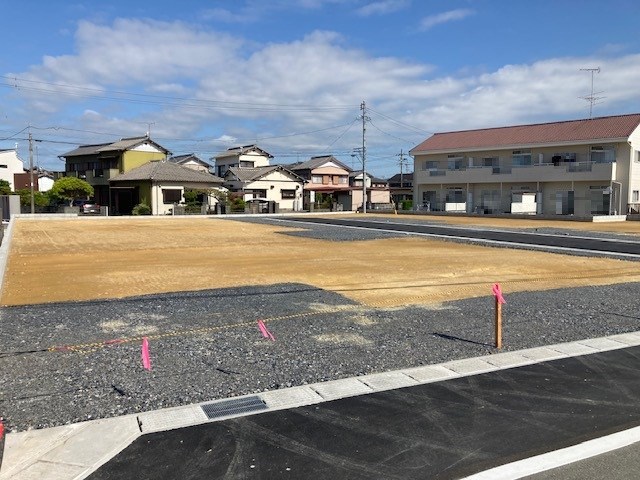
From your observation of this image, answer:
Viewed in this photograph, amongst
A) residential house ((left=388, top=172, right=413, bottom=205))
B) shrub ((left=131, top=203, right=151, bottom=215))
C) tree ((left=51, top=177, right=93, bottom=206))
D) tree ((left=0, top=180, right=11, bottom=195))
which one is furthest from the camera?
residential house ((left=388, top=172, right=413, bottom=205))

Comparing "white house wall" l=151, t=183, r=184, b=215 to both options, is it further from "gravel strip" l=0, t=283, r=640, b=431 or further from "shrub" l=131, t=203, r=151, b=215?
"gravel strip" l=0, t=283, r=640, b=431

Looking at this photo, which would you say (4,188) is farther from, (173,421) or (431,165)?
(173,421)

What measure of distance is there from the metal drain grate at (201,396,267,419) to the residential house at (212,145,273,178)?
61.0 meters

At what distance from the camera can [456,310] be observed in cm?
931

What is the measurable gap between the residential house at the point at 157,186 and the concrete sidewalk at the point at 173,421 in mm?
44533

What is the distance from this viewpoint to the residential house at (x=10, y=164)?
219ft

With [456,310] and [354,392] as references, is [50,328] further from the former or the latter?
[456,310]

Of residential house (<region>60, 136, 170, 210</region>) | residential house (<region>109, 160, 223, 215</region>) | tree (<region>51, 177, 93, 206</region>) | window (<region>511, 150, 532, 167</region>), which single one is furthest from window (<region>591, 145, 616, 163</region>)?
tree (<region>51, 177, 93, 206</region>)

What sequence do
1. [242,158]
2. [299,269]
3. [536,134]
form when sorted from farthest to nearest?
[242,158]
[536,134]
[299,269]

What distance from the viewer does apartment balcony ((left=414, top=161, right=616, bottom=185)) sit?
39.4 m

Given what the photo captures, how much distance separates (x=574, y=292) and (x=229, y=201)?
145 feet

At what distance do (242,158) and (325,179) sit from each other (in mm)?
10565

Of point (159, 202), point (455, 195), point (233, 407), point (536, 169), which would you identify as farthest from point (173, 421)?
point (455, 195)

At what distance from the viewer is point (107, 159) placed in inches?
2184
